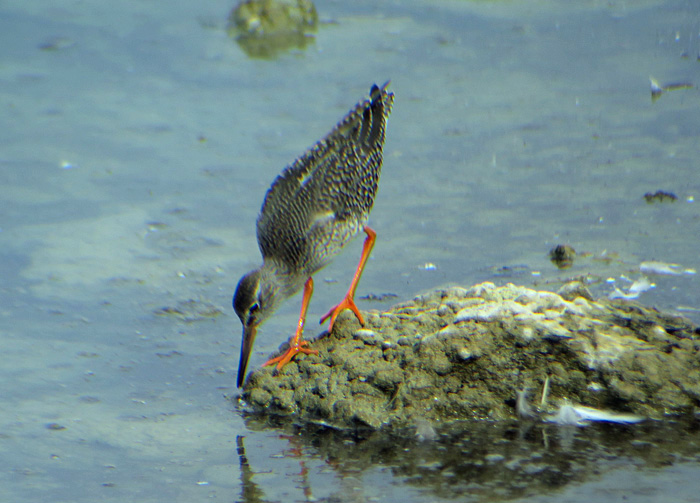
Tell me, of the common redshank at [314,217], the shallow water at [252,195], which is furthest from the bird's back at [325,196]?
the shallow water at [252,195]

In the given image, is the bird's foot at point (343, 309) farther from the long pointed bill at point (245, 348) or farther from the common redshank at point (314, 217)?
the long pointed bill at point (245, 348)

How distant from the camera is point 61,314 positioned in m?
5.90

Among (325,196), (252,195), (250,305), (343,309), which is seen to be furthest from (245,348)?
(252,195)

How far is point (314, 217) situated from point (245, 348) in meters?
1.06

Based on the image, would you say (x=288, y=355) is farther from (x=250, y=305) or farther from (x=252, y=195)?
(x=252, y=195)

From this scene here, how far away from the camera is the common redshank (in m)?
5.27

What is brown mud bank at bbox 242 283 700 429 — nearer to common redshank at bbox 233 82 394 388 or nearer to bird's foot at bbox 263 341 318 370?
bird's foot at bbox 263 341 318 370

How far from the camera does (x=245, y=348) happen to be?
5051 millimetres

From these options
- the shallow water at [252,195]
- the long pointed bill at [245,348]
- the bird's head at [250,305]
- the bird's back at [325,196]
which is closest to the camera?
the shallow water at [252,195]

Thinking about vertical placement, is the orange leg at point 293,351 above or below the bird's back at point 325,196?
below

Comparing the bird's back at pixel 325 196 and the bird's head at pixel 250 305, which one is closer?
the bird's head at pixel 250 305

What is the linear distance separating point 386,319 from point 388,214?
6.91 ft

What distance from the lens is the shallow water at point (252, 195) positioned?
4.28m

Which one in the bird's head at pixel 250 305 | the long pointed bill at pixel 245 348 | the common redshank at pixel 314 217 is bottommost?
the long pointed bill at pixel 245 348
